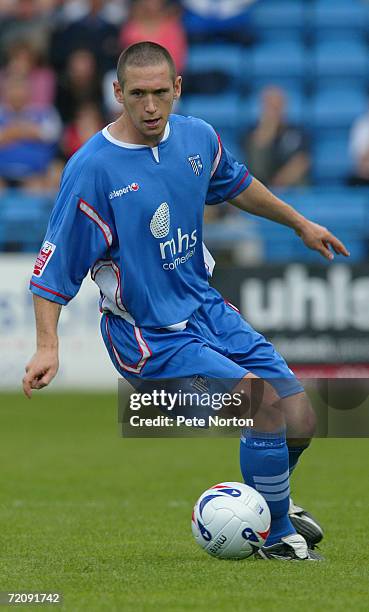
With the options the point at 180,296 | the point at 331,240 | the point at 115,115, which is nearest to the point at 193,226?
the point at 180,296

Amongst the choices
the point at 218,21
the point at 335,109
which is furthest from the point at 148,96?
the point at 218,21

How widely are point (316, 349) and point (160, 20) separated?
18.7 ft

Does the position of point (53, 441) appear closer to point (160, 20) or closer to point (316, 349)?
point (316, 349)

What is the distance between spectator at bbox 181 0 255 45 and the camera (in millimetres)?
18984

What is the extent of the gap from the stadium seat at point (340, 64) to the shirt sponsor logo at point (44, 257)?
14.0 m

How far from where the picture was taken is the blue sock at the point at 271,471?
5918 mm

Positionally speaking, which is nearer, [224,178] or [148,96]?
[148,96]

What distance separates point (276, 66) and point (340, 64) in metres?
0.95

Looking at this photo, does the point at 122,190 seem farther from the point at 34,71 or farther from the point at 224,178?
the point at 34,71

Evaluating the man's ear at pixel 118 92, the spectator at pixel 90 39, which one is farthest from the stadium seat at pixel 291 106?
the man's ear at pixel 118 92

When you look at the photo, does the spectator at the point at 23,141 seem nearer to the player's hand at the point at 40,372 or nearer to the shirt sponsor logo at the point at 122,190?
the shirt sponsor logo at the point at 122,190

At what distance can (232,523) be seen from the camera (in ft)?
18.8

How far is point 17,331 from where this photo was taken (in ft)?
49.5

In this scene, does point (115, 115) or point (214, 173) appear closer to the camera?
point (214, 173)
